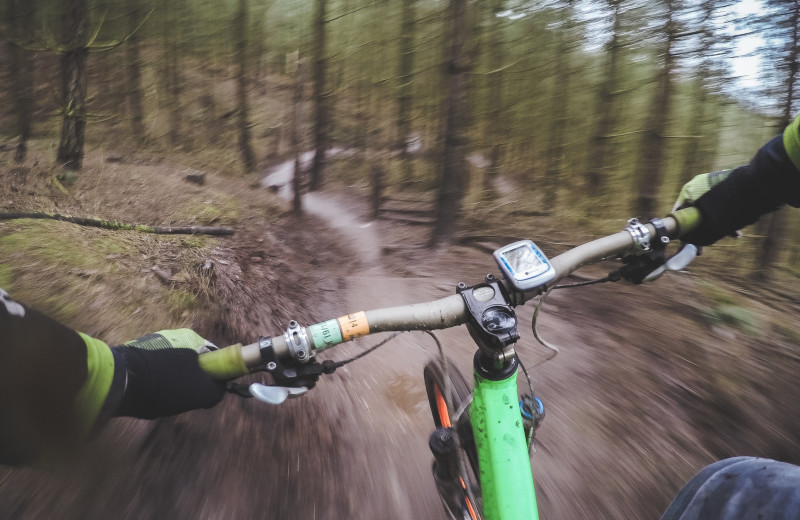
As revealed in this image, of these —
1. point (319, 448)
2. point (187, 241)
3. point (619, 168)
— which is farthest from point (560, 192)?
point (319, 448)

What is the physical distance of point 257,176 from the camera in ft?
35.3

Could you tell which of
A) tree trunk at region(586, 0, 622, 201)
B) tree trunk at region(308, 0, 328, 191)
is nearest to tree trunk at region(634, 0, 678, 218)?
tree trunk at region(586, 0, 622, 201)

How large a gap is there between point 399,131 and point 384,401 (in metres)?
9.69

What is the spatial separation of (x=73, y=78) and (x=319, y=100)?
4.95 m

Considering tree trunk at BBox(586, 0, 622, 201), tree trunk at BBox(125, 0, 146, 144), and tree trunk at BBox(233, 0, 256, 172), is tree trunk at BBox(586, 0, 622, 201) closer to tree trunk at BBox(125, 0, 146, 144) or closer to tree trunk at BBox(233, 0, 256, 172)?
tree trunk at BBox(233, 0, 256, 172)

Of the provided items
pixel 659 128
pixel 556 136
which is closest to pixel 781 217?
pixel 659 128

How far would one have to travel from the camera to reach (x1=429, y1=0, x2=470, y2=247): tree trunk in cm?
606

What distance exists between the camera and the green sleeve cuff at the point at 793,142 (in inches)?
59.8

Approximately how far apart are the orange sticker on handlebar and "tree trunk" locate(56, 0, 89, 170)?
9404 millimetres

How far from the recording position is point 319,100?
10.0m

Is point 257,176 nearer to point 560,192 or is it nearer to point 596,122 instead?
point 560,192

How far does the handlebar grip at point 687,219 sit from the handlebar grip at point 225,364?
1778mm

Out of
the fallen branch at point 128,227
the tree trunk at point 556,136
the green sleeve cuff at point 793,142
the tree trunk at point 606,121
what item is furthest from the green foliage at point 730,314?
the tree trunk at point 556,136

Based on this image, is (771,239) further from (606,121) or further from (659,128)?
(606,121)
